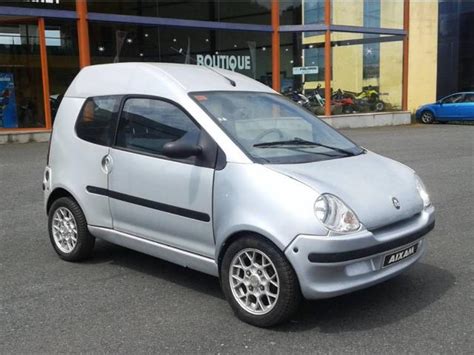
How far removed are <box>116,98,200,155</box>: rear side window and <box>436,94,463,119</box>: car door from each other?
20.9 m

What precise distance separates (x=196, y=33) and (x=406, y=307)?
53.5ft

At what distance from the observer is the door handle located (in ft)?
16.4

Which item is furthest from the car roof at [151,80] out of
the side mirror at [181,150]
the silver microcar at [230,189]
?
the side mirror at [181,150]

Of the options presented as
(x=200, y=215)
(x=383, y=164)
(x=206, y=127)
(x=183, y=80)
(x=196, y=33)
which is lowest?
(x=200, y=215)

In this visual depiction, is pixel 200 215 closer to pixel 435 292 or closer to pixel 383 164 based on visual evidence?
pixel 383 164

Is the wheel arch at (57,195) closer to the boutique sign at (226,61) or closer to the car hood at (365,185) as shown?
the car hood at (365,185)

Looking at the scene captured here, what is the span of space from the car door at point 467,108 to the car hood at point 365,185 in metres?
20.2

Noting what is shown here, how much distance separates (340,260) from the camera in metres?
3.73

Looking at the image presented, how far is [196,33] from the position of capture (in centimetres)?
1931

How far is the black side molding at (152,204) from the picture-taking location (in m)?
4.32

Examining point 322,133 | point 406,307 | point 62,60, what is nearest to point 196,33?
point 62,60

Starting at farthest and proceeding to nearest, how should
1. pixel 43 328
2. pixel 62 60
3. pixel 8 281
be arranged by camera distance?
pixel 62 60 < pixel 8 281 < pixel 43 328

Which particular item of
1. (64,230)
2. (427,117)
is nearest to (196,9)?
(427,117)

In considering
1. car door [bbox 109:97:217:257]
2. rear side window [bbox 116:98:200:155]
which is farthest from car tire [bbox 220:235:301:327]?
rear side window [bbox 116:98:200:155]
